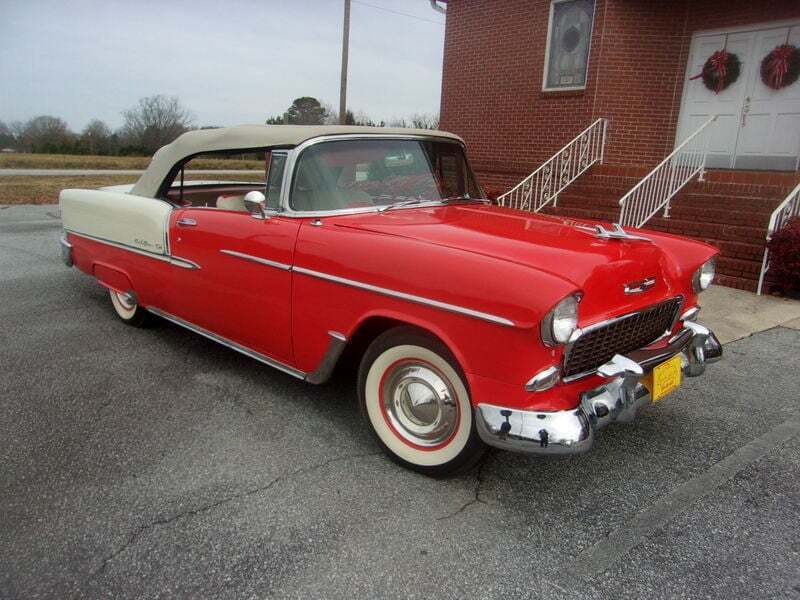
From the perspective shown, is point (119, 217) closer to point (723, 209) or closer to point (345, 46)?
point (723, 209)

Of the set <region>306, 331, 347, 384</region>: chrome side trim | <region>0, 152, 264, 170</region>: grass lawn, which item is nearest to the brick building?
<region>306, 331, 347, 384</region>: chrome side trim

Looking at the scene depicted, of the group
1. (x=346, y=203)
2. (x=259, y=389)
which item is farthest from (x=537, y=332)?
(x=259, y=389)

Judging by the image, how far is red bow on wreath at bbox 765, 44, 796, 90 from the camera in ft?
27.0

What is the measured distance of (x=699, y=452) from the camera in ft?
9.63

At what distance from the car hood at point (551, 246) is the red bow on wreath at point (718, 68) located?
7.36 m

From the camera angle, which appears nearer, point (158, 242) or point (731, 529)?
point (731, 529)

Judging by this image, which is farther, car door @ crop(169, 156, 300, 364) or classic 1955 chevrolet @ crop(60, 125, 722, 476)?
car door @ crop(169, 156, 300, 364)

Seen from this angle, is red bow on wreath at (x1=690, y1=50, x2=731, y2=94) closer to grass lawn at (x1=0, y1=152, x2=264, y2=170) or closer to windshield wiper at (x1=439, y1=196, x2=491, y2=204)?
windshield wiper at (x1=439, y1=196, x2=491, y2=204)

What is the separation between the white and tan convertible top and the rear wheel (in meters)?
0.83

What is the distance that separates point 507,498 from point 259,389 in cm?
167

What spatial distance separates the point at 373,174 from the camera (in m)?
3.25

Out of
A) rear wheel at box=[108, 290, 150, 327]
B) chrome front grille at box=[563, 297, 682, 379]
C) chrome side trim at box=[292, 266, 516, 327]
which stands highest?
chrome side trim at box=[292, 266, 516, 327]

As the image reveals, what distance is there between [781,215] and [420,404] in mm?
5958

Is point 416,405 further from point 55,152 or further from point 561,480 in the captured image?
point 55,152
